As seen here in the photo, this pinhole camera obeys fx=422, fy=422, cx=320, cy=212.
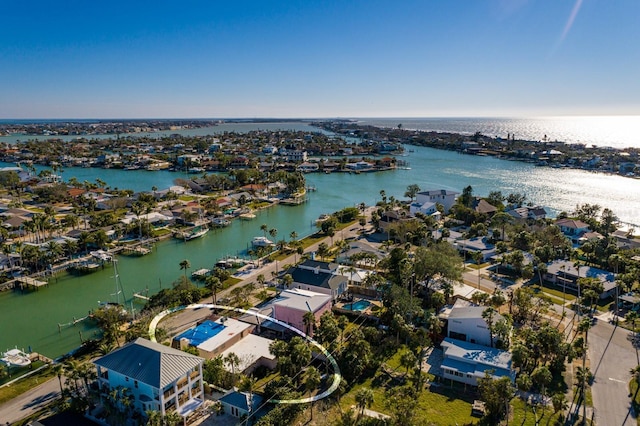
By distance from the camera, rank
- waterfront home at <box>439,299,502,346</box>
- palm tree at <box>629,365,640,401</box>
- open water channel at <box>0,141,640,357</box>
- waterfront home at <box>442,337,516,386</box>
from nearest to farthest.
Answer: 1. palm tree at <box>629,365,640,401</box>
2. waterfront home at <box>442,337,516,386</box>
3. waterfront home at <box>439,299,502,346</box>
4. open water channel at <box>0,141,640,357</box>

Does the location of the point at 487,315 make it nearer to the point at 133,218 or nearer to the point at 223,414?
the point at 223,414

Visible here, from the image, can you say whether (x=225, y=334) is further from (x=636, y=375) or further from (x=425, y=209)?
(x=425, y=209)

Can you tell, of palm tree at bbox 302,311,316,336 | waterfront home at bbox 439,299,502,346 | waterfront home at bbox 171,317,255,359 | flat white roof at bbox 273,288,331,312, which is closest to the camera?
waterfront home at bbox 171,317,255,359

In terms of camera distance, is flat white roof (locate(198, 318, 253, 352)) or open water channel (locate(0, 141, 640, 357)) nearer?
flat white roof (locate(198, 318, 253, 352))

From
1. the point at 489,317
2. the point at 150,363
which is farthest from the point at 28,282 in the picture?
the point at 489,317

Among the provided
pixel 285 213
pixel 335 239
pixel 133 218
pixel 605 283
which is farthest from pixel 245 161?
pixel 605 283

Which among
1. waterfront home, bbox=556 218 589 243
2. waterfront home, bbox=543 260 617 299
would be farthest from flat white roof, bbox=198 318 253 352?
waterfront home, bbox=556 218 589 243

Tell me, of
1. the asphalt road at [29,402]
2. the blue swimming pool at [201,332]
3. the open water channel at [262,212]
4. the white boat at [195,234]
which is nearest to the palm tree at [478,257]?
the open water channel at [262,212]

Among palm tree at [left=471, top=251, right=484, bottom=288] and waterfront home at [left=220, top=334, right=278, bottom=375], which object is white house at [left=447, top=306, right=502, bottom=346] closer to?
waterfront home at [left=220, top=334, right=278, bottom=375]
